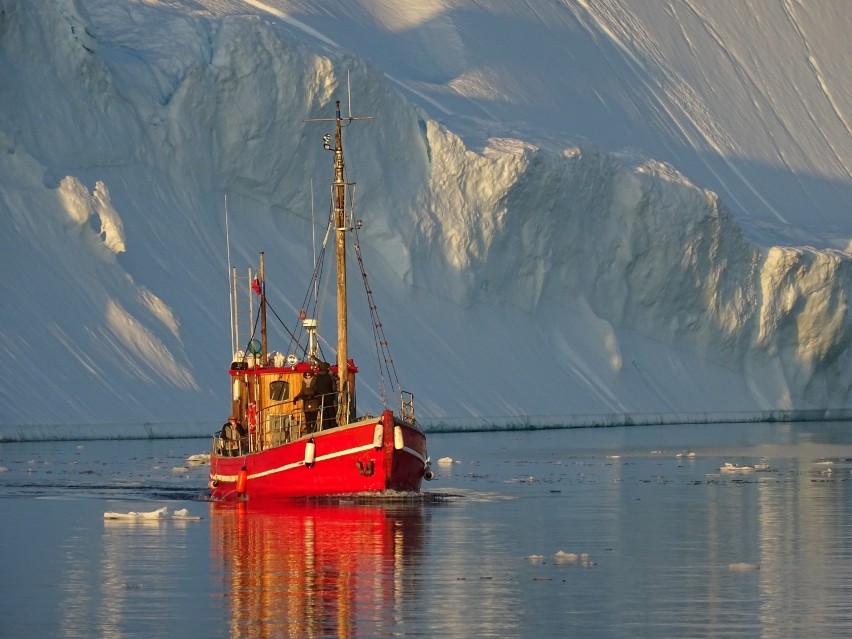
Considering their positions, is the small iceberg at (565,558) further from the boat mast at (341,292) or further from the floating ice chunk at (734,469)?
the floating ice chunk at (734,469)

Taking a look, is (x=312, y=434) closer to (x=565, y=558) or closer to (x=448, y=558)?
(x=448, y=558)

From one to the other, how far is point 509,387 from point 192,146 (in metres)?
9.58

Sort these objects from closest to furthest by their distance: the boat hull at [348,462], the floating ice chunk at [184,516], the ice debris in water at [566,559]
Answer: the ice debris in water at [566,559]
the floating ice chunk at [184,516]
the boat hull at [348,462]

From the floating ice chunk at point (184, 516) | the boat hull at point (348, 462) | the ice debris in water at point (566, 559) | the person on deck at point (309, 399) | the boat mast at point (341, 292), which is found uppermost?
the boat mast at point (341, 292)

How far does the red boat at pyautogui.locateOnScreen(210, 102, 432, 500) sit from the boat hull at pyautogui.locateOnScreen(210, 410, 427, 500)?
0.04 ft

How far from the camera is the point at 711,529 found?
21000 mm

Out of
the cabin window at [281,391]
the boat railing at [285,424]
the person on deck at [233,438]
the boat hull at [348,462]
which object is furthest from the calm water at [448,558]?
the cabin window at [281,391]

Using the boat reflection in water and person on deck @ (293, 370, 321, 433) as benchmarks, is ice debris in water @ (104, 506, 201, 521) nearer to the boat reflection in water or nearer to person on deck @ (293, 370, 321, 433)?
the boat reflection in water

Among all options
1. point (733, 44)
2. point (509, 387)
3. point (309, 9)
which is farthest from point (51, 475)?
point (733, 44)

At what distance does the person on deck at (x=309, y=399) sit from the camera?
25.3 metres

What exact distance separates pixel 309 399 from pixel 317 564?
8226 millimetres

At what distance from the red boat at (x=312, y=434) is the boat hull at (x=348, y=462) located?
0.5 inches

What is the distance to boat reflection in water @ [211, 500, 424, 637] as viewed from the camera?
14141mm

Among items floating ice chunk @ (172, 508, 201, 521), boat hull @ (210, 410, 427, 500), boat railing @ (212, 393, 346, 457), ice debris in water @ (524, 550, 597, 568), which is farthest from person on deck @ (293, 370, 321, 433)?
ice debris in water @ (524, 550, 597, 568)
